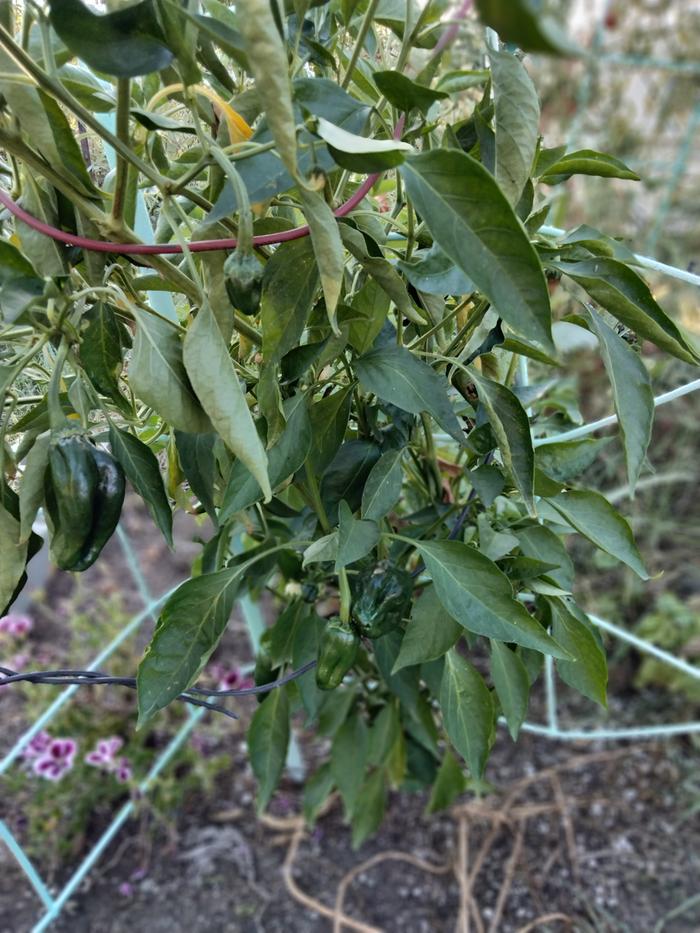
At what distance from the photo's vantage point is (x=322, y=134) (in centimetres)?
35

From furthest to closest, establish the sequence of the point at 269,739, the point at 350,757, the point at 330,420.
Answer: the point at 350,757 → the point at 269,739 → the point at 330,420

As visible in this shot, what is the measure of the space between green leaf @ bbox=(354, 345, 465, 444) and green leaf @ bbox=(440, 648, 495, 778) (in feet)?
0.85

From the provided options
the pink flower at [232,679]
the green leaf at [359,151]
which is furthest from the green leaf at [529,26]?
the pink flower at [232,679]

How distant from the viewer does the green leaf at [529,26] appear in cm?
16

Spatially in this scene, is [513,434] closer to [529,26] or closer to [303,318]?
[303,318]

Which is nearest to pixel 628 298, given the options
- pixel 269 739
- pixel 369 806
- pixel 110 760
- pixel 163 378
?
pixel 163 378

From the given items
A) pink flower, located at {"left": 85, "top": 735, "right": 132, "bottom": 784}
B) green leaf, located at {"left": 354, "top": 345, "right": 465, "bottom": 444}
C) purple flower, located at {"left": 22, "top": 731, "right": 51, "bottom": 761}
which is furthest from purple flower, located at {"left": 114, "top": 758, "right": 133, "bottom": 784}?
green leaf, located at {"left": 354, "top": 345, "right": 465, "bottom": 444}

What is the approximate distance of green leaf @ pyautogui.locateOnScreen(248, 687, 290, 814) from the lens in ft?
2.70

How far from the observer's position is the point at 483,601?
1.72 ft

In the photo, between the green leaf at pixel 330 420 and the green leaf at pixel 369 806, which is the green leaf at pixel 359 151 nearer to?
the green leaf at pixel 330 420

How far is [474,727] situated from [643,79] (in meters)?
3.04

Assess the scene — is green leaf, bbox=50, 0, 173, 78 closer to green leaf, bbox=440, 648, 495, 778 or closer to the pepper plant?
the pepper plant

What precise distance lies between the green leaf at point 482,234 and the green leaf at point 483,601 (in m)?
0.21

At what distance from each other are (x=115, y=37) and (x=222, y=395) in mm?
196
